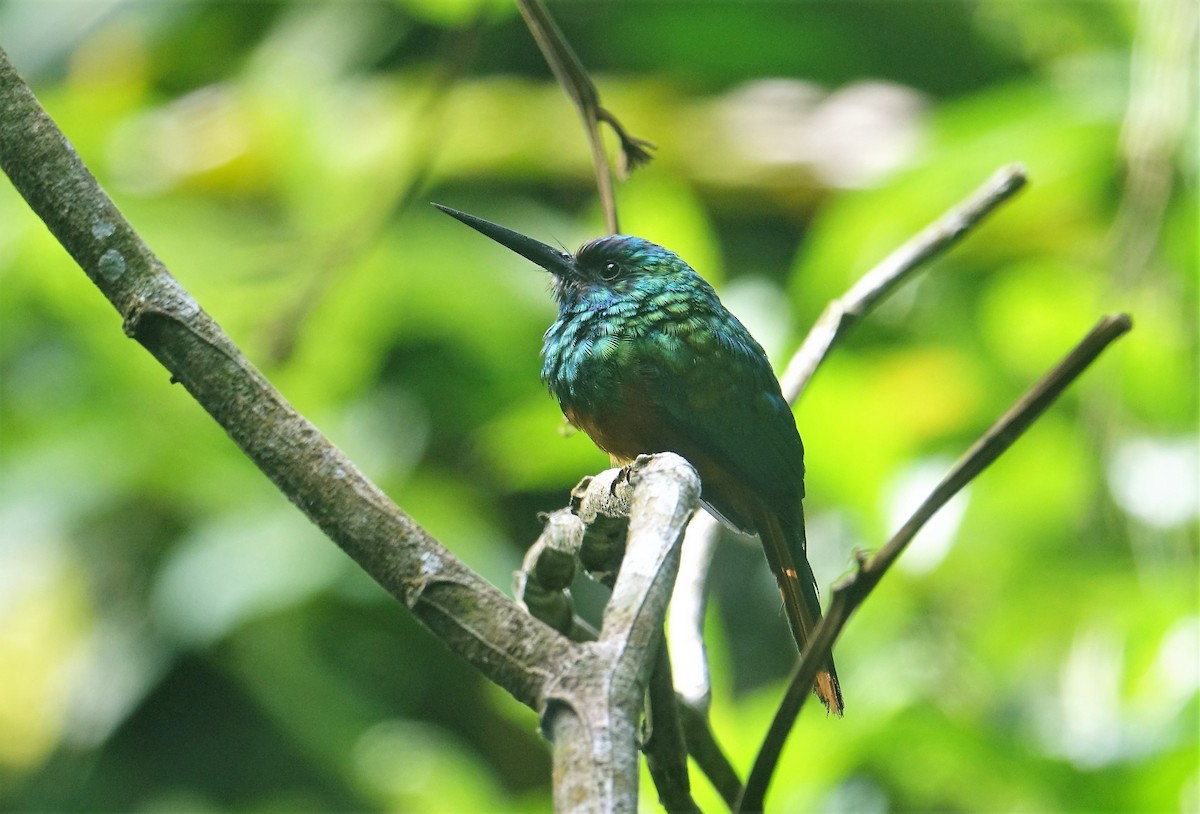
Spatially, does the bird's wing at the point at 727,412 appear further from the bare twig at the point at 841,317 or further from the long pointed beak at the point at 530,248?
the long pointed beak at the point at 530,248

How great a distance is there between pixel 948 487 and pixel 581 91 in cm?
73

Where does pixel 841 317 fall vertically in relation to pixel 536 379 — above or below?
below

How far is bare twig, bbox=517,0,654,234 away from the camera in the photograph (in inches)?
49.1

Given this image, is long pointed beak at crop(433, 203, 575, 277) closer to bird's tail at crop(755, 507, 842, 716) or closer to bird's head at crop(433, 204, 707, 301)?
bird's head at crop(433, 204, 707, 301)

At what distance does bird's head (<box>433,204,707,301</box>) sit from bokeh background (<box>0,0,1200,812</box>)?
0.39 meters

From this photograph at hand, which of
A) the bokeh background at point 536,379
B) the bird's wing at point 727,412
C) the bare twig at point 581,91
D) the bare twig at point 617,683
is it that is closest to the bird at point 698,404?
the bird's wing at point 727,412

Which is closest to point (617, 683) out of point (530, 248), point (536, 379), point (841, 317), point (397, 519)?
point (397, 519)

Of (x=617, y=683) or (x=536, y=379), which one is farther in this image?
(x=536, y=379)

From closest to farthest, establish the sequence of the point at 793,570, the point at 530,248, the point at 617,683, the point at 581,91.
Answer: the point at 617,683 < the point at 581,91 < the point at 793,570 < the point at 530,248

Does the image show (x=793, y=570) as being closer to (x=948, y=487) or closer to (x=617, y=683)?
(x=948, y=487)

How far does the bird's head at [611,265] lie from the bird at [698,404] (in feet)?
0.09

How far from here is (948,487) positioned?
0.71 meters

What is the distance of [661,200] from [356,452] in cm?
108

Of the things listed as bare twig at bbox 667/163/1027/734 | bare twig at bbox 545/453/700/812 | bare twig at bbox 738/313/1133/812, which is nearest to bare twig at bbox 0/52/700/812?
bare twig at bbox 545/453/700/812
